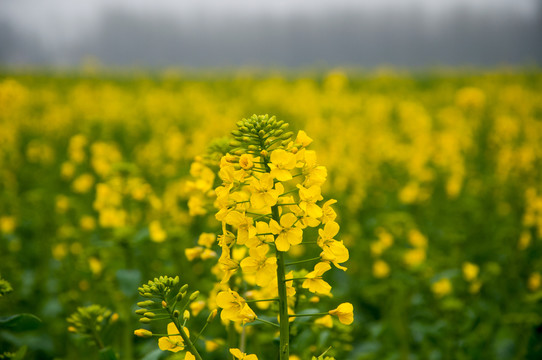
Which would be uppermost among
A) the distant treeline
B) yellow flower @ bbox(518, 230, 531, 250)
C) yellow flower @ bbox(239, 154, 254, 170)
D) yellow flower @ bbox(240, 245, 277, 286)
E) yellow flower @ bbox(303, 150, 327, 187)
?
the distant treeline

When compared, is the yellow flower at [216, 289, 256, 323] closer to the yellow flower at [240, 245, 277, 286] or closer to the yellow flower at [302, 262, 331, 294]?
the yellow flower at [240, 245, 277, 286]

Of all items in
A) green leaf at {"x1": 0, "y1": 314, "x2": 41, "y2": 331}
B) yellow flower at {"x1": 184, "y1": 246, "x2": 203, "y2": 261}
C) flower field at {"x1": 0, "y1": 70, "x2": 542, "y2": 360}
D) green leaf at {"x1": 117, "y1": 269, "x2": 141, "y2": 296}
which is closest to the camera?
flower field at {"x1": 0, "y1": 70, "x2": 542, "y2": 360}

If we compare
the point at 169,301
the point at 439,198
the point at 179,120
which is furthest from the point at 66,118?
the point at 169,301

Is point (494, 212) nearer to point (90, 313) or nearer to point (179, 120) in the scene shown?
point (90, 313)

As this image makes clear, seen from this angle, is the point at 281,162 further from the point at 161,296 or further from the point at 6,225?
the point at 6,225

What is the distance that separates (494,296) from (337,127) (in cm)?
467

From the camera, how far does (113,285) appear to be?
9.41 feet

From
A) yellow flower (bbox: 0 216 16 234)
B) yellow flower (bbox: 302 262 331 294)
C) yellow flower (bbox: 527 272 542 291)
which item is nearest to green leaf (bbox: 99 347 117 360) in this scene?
yellow flower (bbox: 302 262 331 294)

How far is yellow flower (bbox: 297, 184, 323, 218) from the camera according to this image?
1289 millimetres

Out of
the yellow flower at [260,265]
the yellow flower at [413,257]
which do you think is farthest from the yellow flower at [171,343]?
the yellow flower at [413,257]

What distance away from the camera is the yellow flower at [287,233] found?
1.27 metres

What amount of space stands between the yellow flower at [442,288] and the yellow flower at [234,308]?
214 cm

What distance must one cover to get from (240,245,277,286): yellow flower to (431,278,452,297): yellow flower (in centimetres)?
211

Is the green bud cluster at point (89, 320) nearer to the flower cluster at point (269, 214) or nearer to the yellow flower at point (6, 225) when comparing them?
the flower cluster at point (269, 214)
